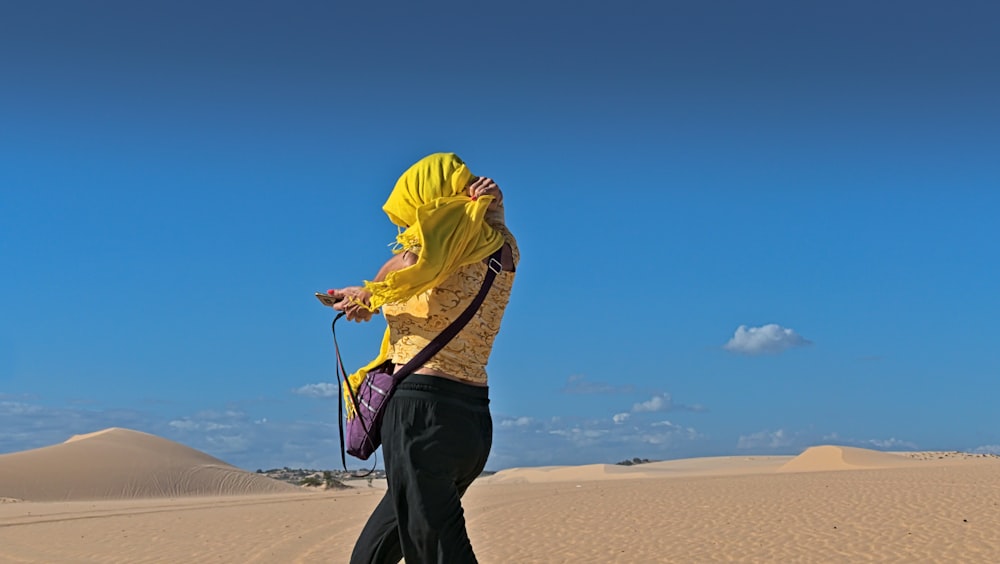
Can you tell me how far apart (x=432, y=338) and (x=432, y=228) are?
0.45 metres

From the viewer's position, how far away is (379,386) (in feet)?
13.2

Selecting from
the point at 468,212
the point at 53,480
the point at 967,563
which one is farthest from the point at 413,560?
the point at 53,480

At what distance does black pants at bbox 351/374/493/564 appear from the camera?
388cm

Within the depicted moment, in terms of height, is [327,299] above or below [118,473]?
below

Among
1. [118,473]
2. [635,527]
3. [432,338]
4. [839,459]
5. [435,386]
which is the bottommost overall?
[635,527]

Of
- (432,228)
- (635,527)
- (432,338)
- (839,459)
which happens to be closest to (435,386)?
(432,338)

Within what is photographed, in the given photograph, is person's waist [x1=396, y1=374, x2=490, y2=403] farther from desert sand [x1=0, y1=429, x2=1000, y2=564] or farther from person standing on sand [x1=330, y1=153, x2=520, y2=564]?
desert sand [x1=0, y1=429, x2=1000, y2=564]

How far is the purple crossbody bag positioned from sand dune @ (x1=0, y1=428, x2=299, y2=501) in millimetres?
38764

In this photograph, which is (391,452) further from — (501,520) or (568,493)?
(568,493)

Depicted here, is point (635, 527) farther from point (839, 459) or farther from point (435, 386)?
point (839, 459)

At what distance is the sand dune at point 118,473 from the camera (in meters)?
39.9

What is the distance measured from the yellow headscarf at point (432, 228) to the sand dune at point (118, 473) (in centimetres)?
3907

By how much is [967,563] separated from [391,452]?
10944mm

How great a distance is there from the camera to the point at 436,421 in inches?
154
